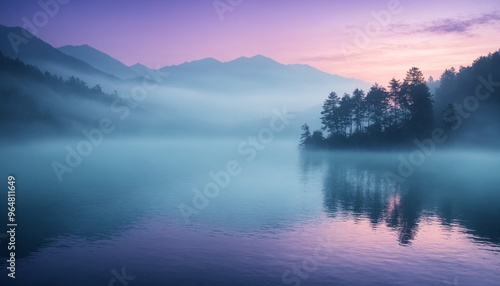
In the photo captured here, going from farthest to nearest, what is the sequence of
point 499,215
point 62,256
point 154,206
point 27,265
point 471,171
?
point 471,171 < point 154,206 < point 499,215 < point 62,256 < point 27,265

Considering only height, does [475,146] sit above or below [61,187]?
above

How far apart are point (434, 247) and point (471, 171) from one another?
77.8 m

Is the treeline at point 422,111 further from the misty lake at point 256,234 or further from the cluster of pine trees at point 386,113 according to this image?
the misty lake at point 256,234

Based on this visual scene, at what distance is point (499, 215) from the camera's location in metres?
49.7

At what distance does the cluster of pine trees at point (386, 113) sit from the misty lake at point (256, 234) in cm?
5613

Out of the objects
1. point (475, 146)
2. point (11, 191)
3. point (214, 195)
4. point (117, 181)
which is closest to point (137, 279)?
point (214, 195)

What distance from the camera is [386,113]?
14000cm

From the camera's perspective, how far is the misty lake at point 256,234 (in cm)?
2880

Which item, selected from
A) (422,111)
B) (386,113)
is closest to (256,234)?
(422,111)

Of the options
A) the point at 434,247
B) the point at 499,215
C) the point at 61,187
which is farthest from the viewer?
the point at 61,187

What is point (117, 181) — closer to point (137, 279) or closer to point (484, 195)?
point (137, 279)

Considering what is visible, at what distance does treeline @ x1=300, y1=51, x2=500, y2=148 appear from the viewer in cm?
12962

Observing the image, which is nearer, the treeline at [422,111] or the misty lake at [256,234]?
the misty lake at [256,234]

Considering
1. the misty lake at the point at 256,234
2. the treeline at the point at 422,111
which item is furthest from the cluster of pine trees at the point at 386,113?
the misty lake at the point at 256,234
